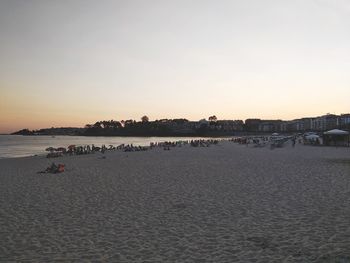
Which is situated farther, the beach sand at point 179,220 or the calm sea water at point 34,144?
the calm sea water at point 34,144

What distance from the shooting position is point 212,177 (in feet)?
58.4

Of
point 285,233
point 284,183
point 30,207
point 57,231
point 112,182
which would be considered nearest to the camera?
point 285,233

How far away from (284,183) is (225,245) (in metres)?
8.66

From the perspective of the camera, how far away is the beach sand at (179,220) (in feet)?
23.3

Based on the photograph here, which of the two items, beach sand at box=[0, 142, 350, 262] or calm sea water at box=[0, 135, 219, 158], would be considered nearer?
beach sand at box=[0, 142, 350, 262]

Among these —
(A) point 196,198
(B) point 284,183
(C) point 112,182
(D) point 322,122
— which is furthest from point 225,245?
(D) point 322,122

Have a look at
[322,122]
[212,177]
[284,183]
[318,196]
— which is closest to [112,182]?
[212,177]

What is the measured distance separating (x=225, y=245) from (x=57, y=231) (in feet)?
13.0

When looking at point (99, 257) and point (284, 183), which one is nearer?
point (99, 257)

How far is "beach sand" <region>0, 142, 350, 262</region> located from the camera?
279 inches

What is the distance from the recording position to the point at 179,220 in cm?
963

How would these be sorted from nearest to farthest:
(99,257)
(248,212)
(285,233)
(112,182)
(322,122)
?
(99,257), (285,233), (248,212), (112,182), (322,122)

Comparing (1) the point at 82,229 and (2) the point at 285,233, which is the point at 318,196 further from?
(1) the point at 82,229

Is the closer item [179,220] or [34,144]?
[179,220]
